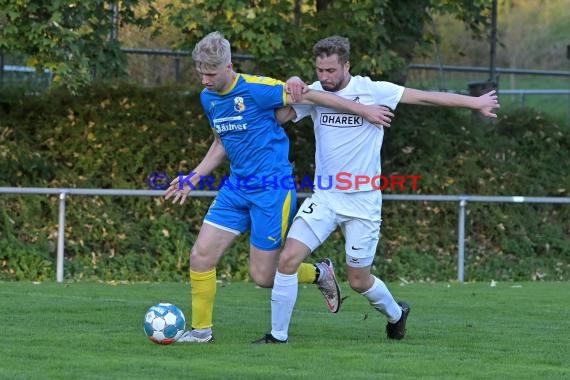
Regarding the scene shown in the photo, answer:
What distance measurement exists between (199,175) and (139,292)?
15.1 ft

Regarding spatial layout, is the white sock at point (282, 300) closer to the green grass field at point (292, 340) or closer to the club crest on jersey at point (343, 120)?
the green grass field at point (292, 340)

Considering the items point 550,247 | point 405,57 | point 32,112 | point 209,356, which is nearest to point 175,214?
point 32,112

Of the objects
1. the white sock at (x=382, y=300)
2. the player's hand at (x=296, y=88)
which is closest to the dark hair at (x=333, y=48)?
the player's hand at (x=296, y=88)

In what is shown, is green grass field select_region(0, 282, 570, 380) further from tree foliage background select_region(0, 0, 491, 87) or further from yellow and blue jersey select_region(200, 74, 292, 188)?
tree foliage background select_region(0, 0, 491, 87)

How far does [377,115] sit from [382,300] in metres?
1.40

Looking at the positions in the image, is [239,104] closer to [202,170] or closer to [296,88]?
[296,88]

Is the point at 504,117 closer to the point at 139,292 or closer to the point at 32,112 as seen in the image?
the point at 32,112

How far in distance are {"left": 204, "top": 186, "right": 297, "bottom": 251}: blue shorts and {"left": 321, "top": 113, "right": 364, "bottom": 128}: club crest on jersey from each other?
1.97 feet

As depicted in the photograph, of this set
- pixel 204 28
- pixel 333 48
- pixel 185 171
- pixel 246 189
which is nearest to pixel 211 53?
pixel 333 48

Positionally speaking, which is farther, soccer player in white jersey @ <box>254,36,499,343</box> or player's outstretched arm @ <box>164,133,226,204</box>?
player's outstretched arm @ <box>164,133,226,204</box>

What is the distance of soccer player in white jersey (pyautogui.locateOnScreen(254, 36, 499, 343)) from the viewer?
329 inches

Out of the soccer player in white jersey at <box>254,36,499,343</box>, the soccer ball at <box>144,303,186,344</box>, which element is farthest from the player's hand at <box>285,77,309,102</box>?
the soccer ball at <box>144,303,186,344</box>

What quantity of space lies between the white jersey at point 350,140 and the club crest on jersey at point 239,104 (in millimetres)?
391

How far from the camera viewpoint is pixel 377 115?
8320 mm
